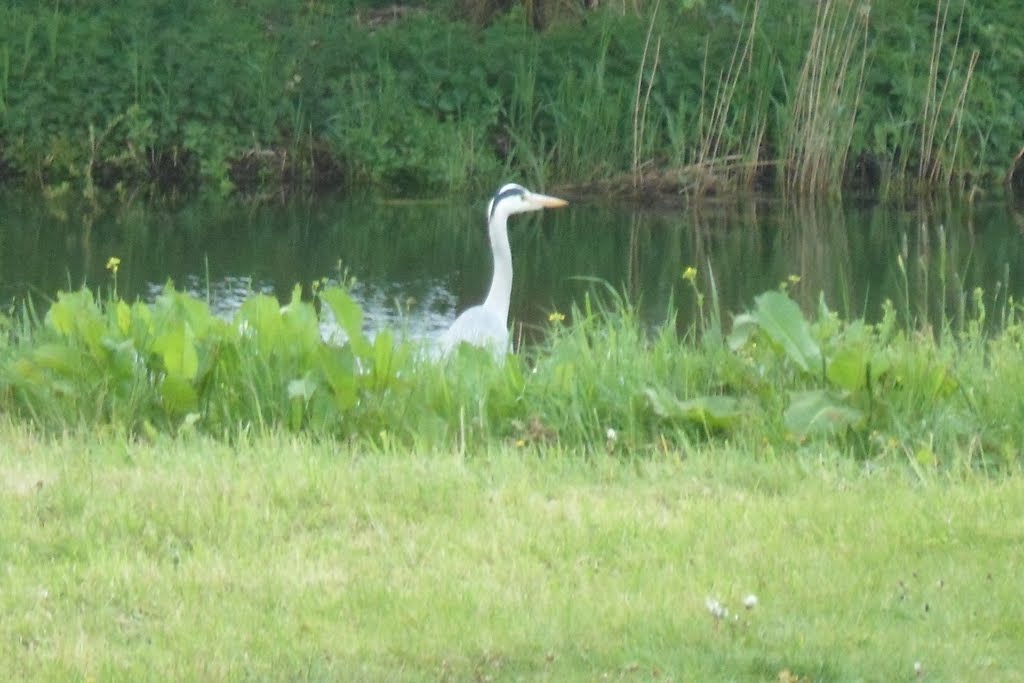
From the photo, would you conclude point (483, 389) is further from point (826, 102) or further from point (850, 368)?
point (826, 102)

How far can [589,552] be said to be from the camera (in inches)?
177

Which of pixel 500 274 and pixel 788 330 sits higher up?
pixel 788 330

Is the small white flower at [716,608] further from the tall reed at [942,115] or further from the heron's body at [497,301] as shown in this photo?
the tall reed at [942,115]

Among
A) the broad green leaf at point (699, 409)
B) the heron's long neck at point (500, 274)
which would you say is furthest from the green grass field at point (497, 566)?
the heron's long neck at point (500, 274)

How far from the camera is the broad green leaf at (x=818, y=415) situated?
19.2ft

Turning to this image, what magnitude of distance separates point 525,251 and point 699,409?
373 inches

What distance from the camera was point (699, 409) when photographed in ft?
19.9

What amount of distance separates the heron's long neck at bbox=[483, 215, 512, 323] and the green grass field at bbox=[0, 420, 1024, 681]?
174 inches

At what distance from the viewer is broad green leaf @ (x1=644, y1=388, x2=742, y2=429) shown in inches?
238

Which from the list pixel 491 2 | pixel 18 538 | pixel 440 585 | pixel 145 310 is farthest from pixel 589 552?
pixel 491 2

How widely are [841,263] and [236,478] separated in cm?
995

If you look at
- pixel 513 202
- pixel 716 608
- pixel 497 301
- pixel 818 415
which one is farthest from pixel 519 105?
pixel 716 608

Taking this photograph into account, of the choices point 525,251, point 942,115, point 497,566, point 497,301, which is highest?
point 942,115

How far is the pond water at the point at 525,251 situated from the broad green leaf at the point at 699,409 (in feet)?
17.2
